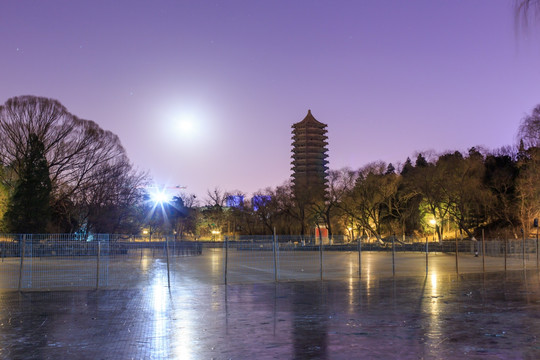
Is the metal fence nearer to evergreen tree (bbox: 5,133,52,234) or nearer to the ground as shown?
the ground

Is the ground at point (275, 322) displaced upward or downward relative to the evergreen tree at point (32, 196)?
downward

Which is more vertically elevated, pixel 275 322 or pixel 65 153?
pixel 65 153

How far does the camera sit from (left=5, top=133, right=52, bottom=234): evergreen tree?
45.2 meters

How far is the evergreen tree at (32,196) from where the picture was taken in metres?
45.2

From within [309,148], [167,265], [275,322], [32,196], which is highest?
[309,148]

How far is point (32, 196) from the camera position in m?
45.4

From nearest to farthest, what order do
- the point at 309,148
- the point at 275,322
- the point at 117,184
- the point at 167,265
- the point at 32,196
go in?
the point at 275,322 → the point at 167,265 → the point at 32,196 → the point at 117,184 → the point at 309,148

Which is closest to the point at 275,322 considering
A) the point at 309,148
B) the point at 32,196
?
the point at 32,196

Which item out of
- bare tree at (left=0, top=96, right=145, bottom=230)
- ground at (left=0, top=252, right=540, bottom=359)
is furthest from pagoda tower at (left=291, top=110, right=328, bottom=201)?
ground at (left=0, top=252, right=540, bottom=359)

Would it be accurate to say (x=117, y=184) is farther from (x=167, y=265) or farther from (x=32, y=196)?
(x=167, y=265)

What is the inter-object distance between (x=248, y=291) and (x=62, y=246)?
35.9ft

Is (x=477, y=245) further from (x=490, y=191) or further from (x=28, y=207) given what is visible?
(x=28, y=207)

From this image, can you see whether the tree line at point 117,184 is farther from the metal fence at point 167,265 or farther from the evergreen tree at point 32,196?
the metal fence at point 167,265

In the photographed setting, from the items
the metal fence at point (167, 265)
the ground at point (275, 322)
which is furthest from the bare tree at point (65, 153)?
the ground at point (275, 322)
